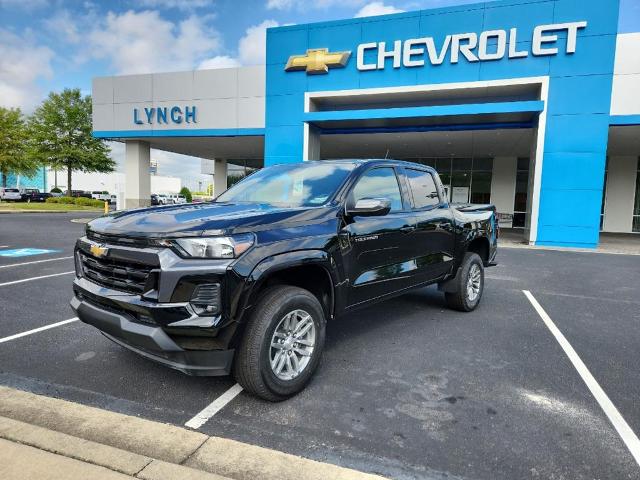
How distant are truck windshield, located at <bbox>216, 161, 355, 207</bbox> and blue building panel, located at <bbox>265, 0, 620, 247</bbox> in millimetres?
11859

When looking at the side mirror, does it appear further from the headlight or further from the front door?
the headlight

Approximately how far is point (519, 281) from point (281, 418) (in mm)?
6596

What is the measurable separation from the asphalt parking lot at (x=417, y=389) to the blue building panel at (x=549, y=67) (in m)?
9.46

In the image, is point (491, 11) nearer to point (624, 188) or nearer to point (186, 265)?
point (624, 188)

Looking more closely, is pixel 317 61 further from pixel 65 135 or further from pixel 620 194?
pixel 65 135

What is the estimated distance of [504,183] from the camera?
24.5 metres

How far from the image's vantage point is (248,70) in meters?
18.6

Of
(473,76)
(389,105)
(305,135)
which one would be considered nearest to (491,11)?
(473,76)

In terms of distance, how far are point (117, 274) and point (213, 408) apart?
3.88ft

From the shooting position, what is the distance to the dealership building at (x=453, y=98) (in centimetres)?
1391

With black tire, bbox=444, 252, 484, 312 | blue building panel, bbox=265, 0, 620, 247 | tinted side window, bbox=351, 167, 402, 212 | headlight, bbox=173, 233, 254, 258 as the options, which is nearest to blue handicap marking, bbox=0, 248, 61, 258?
headlight, bbox=173, 233, 254, 258

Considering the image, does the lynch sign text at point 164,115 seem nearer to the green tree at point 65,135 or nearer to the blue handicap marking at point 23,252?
the blue handicap marking at point 23,252

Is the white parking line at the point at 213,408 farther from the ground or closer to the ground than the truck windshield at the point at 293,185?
closer to the ground

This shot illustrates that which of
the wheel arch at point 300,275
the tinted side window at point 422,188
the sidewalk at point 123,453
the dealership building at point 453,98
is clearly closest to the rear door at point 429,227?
the tinted side window at point 422,188
